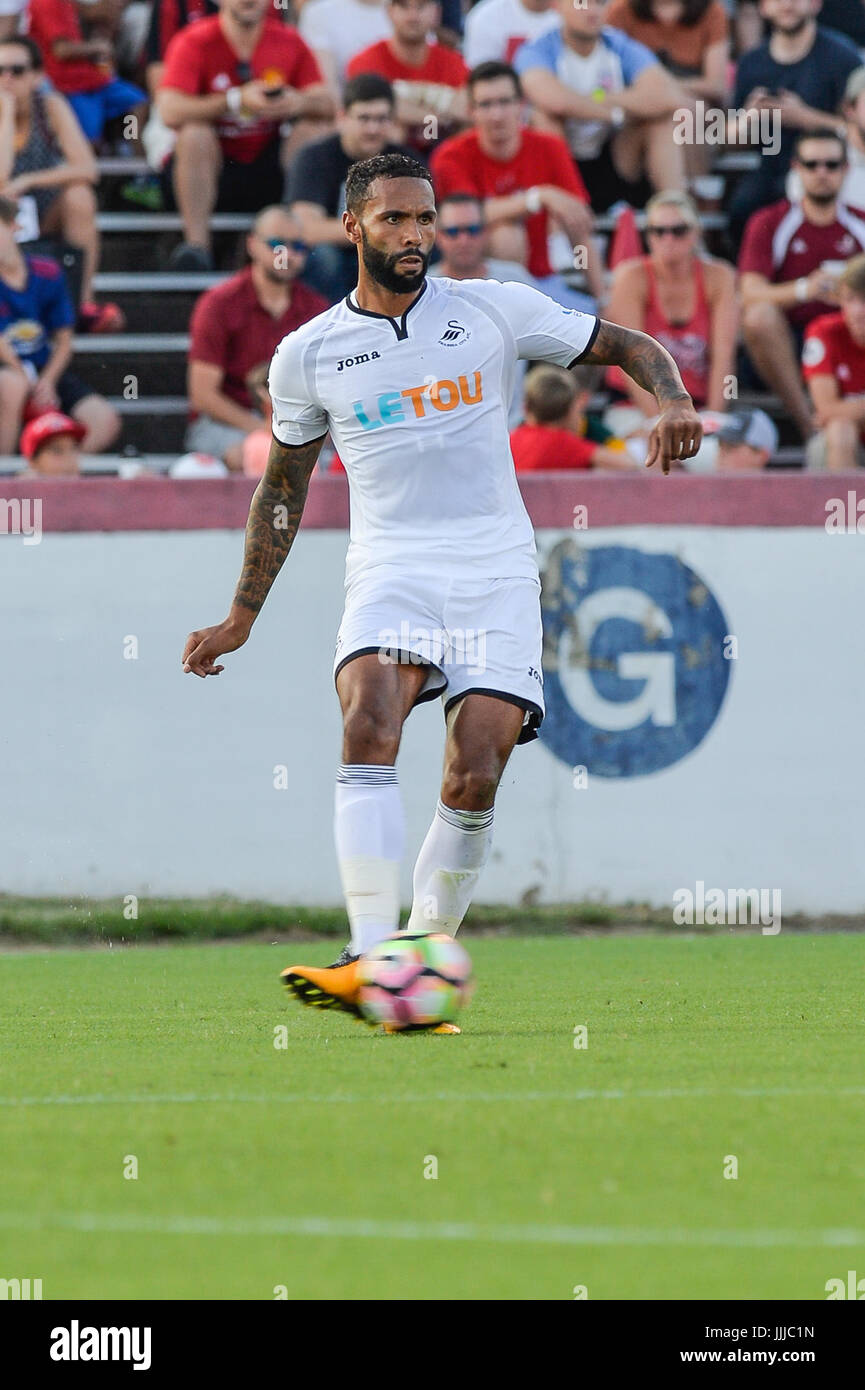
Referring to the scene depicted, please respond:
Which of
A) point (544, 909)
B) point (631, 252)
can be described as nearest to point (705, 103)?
point (631, 252)

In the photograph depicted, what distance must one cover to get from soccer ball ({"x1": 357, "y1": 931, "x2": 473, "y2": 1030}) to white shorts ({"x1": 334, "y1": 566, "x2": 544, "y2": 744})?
71cm

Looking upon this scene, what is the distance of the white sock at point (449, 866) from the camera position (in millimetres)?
6602

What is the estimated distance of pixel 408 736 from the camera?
33.9 ft

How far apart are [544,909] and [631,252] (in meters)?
4.28

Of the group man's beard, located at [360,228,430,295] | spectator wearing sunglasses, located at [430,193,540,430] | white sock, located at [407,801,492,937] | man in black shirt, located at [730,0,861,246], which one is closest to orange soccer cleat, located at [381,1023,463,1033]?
white sock, located at [407,801,492,937]

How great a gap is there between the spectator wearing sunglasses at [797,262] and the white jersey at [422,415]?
6.16 metres

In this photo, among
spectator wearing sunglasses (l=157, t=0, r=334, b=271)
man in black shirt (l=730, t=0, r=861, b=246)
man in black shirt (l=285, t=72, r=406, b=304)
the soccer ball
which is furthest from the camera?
man in black shirt (l=730, t=0, r=861, b=246)

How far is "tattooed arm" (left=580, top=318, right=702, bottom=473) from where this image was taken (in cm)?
615

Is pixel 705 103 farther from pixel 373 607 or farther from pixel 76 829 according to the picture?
pixel 373 607

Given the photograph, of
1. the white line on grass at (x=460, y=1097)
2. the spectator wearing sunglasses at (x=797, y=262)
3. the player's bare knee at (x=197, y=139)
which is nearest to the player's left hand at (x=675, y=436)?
the white line on grass at (x=460, y=1097)

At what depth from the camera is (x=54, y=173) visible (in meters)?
13.3

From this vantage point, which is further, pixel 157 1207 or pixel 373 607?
pixel 373 607

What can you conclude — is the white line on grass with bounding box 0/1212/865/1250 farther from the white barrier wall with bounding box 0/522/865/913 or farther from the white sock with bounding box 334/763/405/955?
the white barrier wall with bounding box 0/522/865/913

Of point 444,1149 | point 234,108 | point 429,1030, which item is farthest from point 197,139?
point 444,1149
